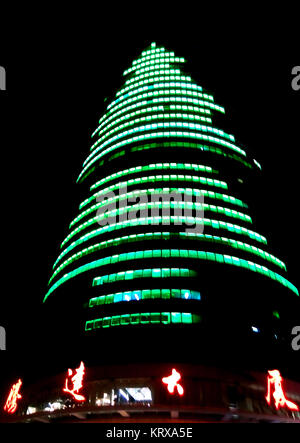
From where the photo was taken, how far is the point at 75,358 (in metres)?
34.3

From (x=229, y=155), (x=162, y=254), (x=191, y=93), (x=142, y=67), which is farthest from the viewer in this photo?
(x=142, y=67)

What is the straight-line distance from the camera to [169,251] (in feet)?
125

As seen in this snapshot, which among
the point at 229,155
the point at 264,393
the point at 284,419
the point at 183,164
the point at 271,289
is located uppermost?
the point at 229,155

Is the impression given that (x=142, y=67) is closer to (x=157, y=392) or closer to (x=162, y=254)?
(x=162, y=254)

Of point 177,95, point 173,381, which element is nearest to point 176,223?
point 173,381

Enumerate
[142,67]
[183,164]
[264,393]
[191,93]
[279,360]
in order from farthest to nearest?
[142,67], [191,93], [183,164], [279,360], [264,393]

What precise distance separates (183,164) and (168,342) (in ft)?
74.6

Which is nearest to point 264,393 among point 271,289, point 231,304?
point 231,304

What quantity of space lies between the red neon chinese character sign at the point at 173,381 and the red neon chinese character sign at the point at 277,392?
7.60m

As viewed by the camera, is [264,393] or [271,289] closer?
[264,393]

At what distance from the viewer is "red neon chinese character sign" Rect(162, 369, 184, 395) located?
27.9 m

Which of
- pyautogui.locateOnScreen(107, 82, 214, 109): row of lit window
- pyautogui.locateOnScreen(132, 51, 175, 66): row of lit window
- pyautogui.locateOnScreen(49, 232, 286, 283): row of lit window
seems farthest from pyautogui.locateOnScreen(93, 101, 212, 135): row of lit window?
pyautogui.locateOnScreen(49, 232, 286, 283): row of lit window

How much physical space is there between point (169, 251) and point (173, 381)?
1346cm

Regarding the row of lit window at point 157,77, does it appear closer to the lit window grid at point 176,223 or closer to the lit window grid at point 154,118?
the lit window grid at point 154,118
